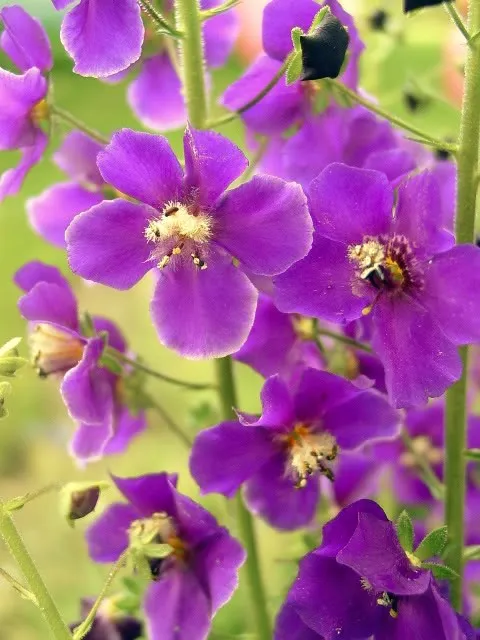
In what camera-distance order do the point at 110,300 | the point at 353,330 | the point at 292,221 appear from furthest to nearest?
the point at 110,300, the point at 353,330, the point at 292,221

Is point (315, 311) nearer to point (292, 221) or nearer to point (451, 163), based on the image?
point (292, 221)

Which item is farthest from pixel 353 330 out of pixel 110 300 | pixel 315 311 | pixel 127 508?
pixel 110 300

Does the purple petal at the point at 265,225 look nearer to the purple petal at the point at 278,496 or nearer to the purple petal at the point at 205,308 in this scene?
the purple petal at the point at 205,308

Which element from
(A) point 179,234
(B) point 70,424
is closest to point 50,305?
(A) point 179,234

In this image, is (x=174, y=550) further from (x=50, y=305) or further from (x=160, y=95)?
(x=160, y=95)

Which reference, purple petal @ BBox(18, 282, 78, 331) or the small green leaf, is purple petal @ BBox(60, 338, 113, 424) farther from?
the small green leaf

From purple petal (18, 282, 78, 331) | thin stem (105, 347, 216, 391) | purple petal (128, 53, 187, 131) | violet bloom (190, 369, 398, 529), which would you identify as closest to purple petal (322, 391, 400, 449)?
violet bloom (190, 369, 398, 529)

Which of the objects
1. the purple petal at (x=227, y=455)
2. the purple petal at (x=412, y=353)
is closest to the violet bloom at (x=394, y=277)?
the purple petal at (x=412, y=353)
